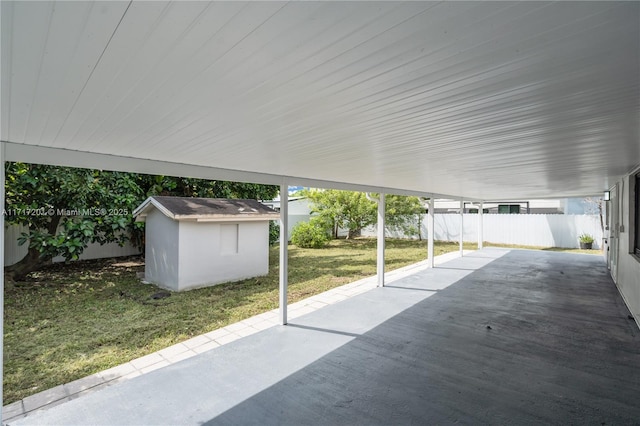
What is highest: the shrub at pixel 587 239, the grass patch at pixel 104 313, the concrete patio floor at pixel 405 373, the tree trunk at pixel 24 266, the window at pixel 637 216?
the window at pixel 637 216

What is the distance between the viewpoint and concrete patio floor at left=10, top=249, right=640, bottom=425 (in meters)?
2.69

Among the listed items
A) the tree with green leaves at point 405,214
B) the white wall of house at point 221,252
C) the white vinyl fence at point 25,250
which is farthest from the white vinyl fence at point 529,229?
the white vinyl fence at point 25,250

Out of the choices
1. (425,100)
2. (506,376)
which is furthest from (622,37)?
(506,376)

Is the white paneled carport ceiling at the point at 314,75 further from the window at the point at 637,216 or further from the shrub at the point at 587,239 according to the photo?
the shrub at the point at 587,239

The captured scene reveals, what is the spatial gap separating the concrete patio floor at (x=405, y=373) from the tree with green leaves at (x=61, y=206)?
4.99 metres

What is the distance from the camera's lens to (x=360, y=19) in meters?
1.07

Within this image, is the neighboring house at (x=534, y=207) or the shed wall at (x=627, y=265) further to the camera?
the neighboring house at (x=534, y=207)

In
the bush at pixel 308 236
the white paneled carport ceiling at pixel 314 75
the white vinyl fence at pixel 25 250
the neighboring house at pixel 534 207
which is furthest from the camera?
the neighboring house at pixel 534 207

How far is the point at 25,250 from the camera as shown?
8578 millimetres

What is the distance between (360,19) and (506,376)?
3655 millimetres

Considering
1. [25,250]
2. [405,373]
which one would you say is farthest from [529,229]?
[25,250]

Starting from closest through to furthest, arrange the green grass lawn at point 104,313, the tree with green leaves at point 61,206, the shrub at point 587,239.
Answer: the green grass lawn at point 104,313
the tree with green leaves at point 61,206
the shrub at point 587,239

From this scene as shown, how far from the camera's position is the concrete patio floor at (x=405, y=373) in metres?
2.69

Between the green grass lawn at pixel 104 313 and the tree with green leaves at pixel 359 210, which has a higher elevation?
the tree with green leaves at pixel 359 210
